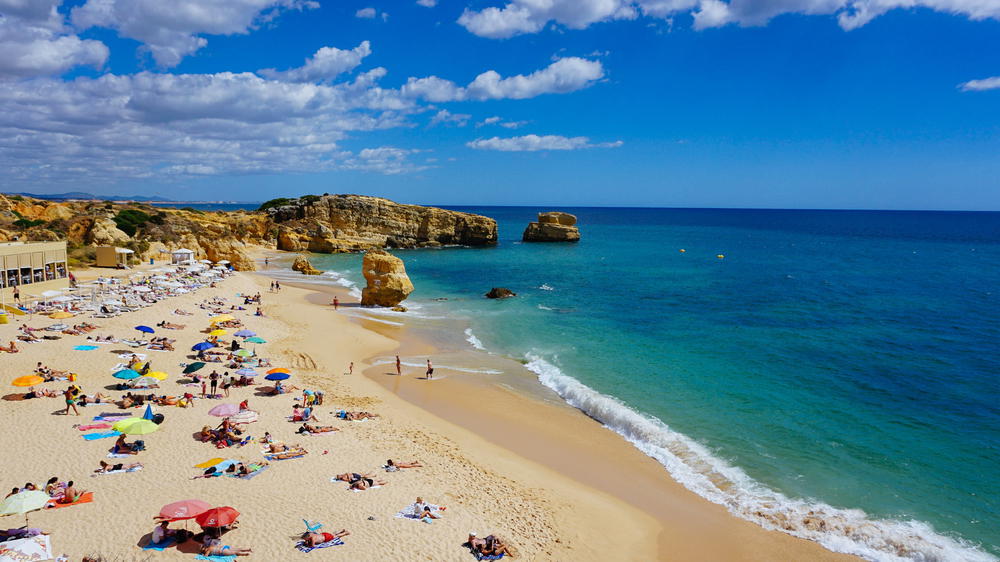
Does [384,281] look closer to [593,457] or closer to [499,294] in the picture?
[499,294]

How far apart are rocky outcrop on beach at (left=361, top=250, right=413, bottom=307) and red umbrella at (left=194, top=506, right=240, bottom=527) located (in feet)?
86.7

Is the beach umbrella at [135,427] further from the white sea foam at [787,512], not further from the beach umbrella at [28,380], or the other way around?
the white sea foam at [787,512]

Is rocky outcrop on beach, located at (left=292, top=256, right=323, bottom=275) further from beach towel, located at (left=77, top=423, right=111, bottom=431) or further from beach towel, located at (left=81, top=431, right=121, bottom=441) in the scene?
beach towel, located at (left=81, top=431, right=121, bottom=441)

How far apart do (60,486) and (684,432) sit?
53.5 feet

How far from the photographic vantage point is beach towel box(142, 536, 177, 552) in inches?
396

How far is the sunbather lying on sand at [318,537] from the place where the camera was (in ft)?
34.0

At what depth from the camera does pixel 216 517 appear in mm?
10250

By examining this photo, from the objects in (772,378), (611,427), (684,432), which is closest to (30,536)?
(611,427)

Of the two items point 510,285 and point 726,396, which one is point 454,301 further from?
point 726,396

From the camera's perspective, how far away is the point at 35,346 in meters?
21.4

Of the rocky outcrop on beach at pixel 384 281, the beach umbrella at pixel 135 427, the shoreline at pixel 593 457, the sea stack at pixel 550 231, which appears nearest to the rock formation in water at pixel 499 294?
the rocky outcrop on beach at pixel 384 281

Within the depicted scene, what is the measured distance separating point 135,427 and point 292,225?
71.2m

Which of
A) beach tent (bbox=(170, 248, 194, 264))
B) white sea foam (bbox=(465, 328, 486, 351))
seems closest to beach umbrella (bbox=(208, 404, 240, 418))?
white sea foam (bbox=(465, 328, 486, 351))

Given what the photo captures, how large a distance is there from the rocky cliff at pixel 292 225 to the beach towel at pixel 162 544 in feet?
157
